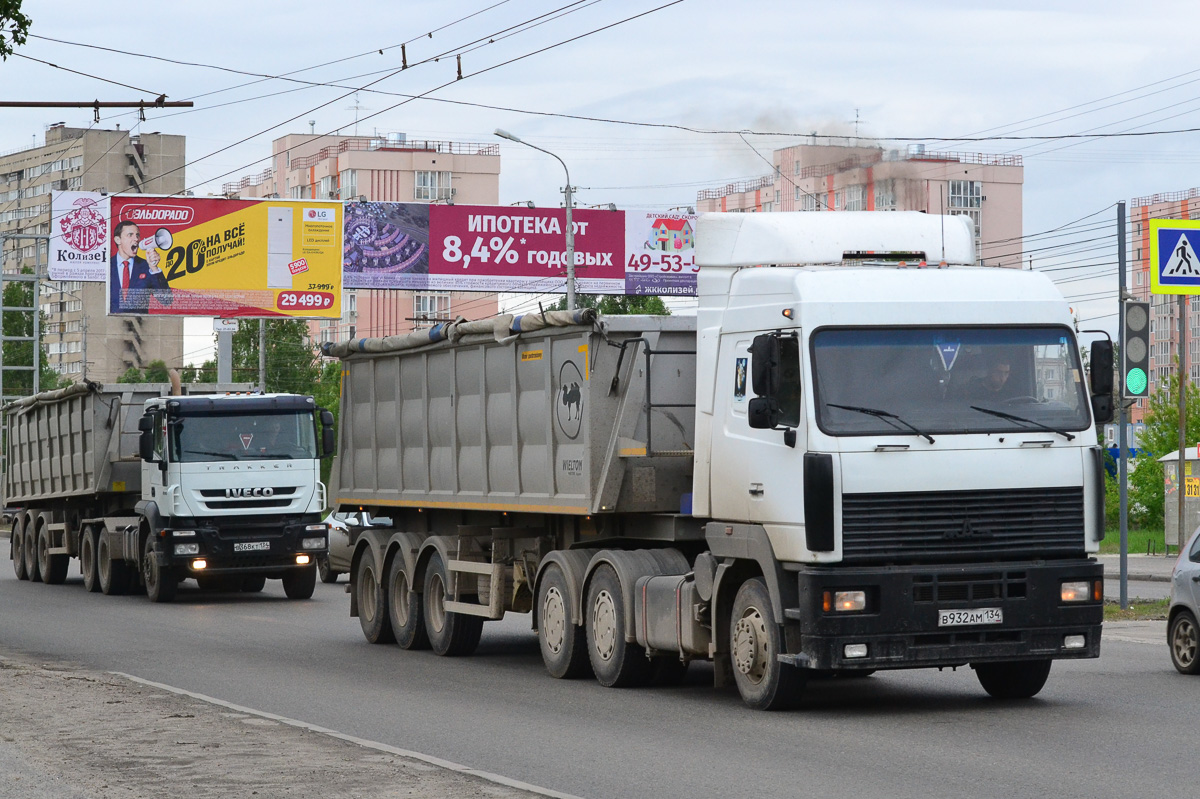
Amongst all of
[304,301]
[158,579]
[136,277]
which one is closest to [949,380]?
[158,579]

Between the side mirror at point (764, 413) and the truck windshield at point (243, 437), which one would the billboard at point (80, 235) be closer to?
A: the truck windshield at point (243, 437)

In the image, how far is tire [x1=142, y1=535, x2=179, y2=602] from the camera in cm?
2555

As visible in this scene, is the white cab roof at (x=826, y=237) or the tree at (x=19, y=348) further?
the tree at (x=19, y=348)

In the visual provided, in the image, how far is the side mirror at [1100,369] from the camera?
1190 cm

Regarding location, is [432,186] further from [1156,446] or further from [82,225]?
[82,225]

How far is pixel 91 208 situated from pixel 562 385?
32.5 m

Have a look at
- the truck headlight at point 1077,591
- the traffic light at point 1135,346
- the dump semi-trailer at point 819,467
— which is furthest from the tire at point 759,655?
the traffic light at point 1135,346

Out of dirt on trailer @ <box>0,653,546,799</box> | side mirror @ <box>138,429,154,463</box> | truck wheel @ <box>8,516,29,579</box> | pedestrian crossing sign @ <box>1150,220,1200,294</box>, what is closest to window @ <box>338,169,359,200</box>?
truck wheel @ <box>8,516,29,579</box>

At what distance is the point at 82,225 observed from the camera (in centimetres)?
4419

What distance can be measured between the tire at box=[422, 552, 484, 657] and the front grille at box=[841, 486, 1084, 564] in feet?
19.7

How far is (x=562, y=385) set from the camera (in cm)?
1440

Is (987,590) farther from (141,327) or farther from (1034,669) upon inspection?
(141,327)

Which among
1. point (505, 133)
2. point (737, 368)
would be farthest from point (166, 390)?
point (737, 368)

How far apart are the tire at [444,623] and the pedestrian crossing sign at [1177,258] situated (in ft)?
30.0
